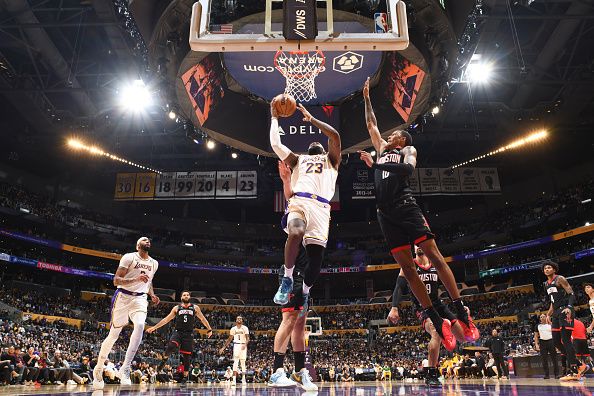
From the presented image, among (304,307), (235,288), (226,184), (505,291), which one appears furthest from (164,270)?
(304,307)

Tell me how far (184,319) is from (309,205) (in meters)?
6.21

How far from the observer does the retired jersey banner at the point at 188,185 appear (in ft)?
90.3

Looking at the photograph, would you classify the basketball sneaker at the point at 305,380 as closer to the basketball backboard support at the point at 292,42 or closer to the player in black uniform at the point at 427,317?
the player in black uniform at the point at 427,317

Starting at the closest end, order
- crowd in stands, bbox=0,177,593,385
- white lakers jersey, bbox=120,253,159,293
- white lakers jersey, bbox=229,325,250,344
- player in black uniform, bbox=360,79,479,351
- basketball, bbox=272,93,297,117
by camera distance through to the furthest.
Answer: player in black uniform, bbox=360,79,479,351, basketball, bbox=272,93,297,117, white lakers jersey, bbox=120,253,159,293, white lakers jersey, bbox=229,325,250,344, crowd in stands, bbox=0,177,593,385

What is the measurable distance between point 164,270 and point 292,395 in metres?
36.7

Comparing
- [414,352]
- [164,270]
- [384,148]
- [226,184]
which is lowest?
[414,352]

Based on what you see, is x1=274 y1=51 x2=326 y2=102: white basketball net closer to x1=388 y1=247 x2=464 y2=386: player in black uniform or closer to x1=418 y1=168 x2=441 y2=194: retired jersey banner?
x1=388 y1=247 x2=464 y2=386: player in black uniform

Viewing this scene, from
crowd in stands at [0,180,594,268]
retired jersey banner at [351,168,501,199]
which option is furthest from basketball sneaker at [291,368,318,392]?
crowd in stands at [0,180,594,268]

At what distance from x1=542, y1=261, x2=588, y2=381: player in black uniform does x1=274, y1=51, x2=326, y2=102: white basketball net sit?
7249 mm

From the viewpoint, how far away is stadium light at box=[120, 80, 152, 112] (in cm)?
2009

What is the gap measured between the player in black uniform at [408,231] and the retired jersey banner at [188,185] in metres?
22.5

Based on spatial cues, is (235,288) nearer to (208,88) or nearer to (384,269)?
(384,269)

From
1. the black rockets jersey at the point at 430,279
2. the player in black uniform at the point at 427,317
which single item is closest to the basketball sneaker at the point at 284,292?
the player in black uniform at the point at 427,317

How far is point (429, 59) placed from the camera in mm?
11328
